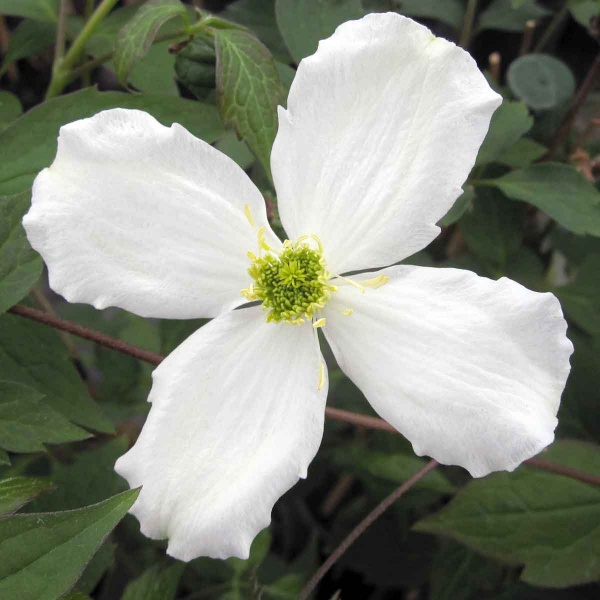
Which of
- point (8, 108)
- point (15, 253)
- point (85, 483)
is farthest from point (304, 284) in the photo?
point (8, 108)

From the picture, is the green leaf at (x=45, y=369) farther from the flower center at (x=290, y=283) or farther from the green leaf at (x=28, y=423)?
the flower center at (x=290, y=283)

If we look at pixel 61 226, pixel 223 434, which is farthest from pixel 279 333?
pixel 61 226

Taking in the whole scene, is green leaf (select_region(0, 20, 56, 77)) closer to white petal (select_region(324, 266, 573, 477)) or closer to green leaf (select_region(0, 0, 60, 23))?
green leaf (select_region(0, 0, 60, 23))

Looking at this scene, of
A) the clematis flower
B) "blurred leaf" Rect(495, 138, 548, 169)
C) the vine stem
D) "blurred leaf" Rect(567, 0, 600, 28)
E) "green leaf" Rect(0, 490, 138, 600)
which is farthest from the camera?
"blurred leaf" Rect(567, 0, 600, 28)

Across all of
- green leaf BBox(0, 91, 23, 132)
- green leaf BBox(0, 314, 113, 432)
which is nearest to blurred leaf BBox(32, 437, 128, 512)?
green leaf BBox(0, 314, 113, 432)

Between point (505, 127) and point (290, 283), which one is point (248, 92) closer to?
point (290, 283)

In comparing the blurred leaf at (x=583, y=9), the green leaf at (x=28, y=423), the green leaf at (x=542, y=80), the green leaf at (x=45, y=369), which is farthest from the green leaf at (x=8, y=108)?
the blurred leaf at (x=583, y=9)

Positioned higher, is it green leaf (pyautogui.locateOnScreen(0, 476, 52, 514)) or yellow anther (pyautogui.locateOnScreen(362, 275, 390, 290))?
yellow anther (pyautogui.locateOnScreen(362, 275, 390, 290))
